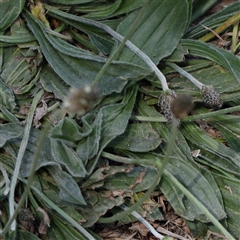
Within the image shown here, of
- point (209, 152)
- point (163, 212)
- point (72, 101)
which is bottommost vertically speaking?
point (163, 212)

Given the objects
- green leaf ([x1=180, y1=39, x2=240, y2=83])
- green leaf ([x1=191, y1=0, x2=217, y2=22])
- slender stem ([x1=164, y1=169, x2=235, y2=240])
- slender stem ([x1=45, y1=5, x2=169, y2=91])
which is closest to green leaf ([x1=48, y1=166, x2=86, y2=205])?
slender stem ([x1=164, y1=169, x2=235, y2=240])

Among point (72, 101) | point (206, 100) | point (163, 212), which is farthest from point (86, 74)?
point (72, 101)

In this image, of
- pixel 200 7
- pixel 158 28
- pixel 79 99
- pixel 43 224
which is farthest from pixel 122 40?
pixel 79 99

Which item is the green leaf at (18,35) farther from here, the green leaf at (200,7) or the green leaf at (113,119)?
the green leaf at (200,7)

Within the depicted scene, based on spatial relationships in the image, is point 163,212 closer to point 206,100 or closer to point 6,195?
point 206,100

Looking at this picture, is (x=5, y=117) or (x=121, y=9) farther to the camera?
(x=121, y=9)

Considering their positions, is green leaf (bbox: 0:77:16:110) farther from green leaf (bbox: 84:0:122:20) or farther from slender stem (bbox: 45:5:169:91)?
green leaf (bbox: 84:0:122:20)

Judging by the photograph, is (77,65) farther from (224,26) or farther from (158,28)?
(224,26)

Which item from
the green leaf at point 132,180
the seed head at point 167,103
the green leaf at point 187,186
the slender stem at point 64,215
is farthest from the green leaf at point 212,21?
the slender stem at point 64,215
